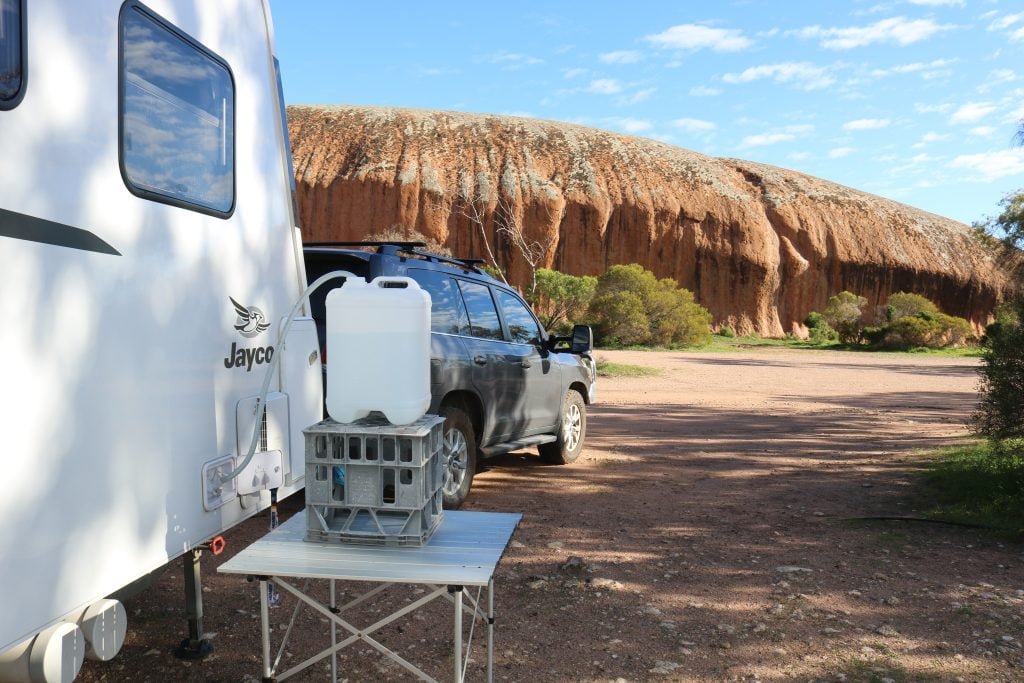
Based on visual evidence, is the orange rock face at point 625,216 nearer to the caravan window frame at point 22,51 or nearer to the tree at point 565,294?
the tree at point 565,294

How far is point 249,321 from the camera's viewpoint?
3.36m

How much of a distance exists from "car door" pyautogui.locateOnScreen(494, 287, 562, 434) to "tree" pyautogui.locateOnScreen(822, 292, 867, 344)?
118 ft

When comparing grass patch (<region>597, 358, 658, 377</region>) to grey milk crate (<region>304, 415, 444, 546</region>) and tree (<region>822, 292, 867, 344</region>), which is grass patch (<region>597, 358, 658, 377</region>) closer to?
grey milk crate (<region>304, 415, 444, 546</region>)

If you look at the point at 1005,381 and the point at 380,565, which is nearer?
the point at 380,565

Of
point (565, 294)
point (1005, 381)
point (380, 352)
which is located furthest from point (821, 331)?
point (380, 352)

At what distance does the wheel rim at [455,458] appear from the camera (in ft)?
18.4

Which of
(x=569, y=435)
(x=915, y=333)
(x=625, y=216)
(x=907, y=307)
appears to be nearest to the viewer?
(x=569, y=435)

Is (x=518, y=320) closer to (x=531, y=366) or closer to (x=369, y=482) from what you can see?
(x=531, y=366)

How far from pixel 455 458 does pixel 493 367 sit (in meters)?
0.90

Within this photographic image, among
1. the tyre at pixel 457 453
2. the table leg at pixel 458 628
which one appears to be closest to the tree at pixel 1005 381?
the tyre at pixel 457 453

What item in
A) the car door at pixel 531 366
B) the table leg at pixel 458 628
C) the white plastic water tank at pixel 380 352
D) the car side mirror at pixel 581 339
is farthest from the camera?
the car side mirror at pixel 581 339

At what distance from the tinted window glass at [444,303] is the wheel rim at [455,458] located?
79 centimetres

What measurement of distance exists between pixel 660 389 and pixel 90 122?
14925 mm

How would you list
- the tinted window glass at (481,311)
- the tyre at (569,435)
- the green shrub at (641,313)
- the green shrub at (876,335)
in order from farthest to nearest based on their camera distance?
the green shrub at (876,335), the green shrub at (641,313), the tyre at (569,435), the tinted window glass at (481,311)
